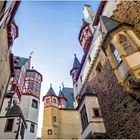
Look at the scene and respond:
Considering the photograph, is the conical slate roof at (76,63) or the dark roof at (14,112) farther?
the conical slate roof at (76,63)

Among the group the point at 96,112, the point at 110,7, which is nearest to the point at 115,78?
the point at 96,112

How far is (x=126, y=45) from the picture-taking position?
11.5 metres

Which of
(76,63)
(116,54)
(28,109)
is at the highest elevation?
(76,63)

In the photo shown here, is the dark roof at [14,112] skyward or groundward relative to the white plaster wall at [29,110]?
groundward

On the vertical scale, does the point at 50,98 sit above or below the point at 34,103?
below

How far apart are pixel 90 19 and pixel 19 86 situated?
16.0 meters

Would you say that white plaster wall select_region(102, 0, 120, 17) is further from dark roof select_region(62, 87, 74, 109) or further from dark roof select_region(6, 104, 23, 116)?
dark roof select_region(62, 87, 74, 109)

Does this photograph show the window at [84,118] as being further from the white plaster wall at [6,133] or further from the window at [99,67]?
the white plaster wall at [6,133]

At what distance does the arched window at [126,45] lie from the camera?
10859 millimetres

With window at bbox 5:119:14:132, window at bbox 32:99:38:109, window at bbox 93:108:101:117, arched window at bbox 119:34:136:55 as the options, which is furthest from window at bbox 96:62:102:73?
window at bbox 32:99:38:109

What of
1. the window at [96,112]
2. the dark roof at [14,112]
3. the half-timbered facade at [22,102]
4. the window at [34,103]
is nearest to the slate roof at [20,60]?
the half-timbered facade at [22,102]

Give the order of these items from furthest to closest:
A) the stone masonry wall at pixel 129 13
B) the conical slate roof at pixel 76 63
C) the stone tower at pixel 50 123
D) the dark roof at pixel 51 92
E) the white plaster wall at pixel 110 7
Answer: the conical slate roof at pixel 76 63
the dark roof at pixel 51 92
the stone tower at pixel 50 123
the white plaster wall at pixel 110 7
the stone masonry wall at pixel 129 13

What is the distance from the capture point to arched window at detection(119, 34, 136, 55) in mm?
10859

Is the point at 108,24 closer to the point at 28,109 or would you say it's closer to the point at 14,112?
the point at 14,112
